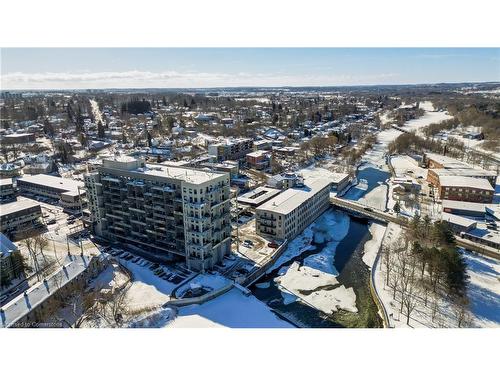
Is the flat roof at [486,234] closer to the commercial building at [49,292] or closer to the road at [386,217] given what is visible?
the road at [386,217]

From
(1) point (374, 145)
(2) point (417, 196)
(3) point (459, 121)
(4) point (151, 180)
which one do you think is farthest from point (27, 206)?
(3) point (459, 121)

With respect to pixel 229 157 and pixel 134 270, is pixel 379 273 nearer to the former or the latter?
pixel 134 270

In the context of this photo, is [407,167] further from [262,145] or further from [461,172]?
[262,145]

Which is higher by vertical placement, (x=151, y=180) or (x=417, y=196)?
(x=151, y=180)

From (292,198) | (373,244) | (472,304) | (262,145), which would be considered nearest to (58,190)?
(292,198)

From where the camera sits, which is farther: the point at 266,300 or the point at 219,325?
the point at 266,300

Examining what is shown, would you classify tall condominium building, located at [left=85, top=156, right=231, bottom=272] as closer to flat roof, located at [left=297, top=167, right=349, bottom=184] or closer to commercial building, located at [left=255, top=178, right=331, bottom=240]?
commercial building, located at [left=255, top=178, right=331, bottom=240]

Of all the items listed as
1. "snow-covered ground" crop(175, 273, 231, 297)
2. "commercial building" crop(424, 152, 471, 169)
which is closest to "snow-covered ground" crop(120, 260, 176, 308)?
"snow-covered ground" crop(175, 273, 231, 297)
